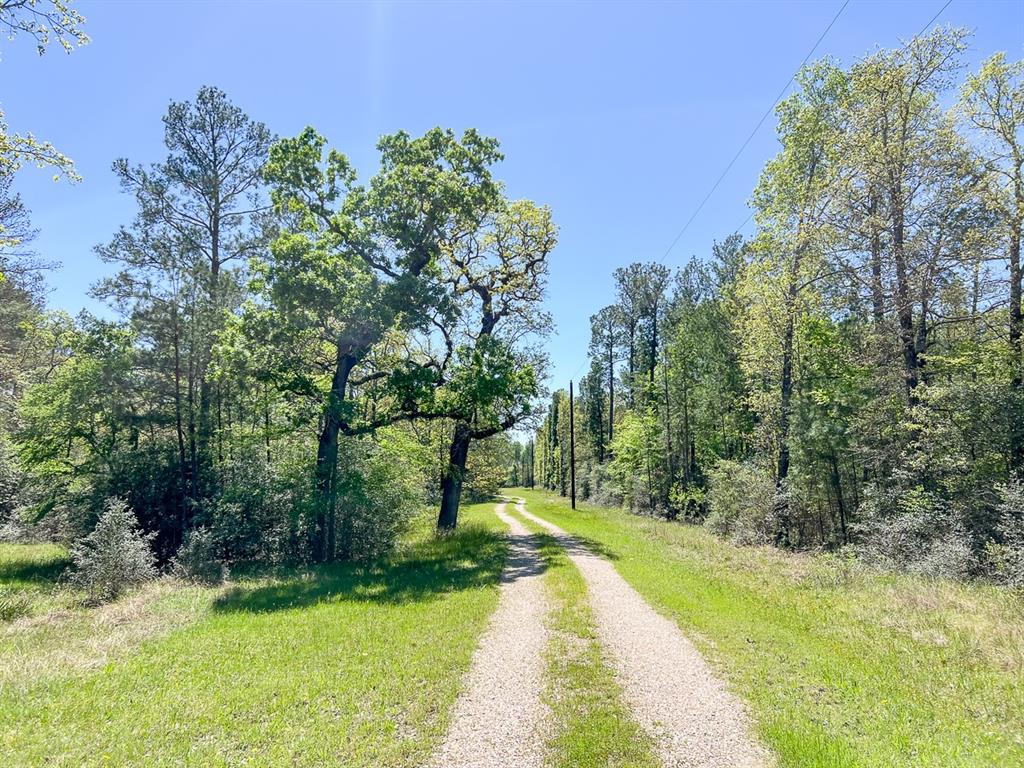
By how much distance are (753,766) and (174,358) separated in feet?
62.8

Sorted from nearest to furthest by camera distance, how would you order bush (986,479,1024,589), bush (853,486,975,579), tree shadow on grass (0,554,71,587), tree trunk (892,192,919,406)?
bush (986,479,1024,589) < bush (853,486,975,579) < tree shadow on grass (0,554,71,587) < tree trunk (892,192,919,406)

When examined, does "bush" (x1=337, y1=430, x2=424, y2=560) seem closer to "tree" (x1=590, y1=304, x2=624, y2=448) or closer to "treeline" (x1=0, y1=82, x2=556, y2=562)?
"treeline" (x1=0, y1=82, x2=556, y2=562)

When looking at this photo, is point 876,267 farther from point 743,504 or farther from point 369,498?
point 369,498

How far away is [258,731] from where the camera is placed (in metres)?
5.04

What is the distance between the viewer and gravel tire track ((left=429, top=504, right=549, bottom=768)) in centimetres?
469

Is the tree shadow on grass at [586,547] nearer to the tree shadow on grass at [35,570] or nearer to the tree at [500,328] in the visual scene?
the tree at [500,328]

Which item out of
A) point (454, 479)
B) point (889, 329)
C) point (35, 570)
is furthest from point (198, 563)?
point (889, 329)

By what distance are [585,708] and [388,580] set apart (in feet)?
29.0

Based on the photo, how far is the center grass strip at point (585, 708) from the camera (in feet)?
15.1

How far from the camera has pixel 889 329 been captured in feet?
48.7

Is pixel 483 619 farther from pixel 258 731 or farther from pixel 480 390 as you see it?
pixel 480 390

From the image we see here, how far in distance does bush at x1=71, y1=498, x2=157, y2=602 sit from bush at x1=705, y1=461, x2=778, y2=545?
19059mm

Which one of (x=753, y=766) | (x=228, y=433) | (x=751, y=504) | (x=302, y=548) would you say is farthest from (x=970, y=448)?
(x=228, y=433)

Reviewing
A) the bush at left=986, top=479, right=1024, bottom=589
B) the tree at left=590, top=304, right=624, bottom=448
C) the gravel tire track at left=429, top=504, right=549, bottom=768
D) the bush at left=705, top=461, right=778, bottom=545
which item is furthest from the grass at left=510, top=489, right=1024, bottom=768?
the tree at left=590, top=304, right=624, bottom=448
